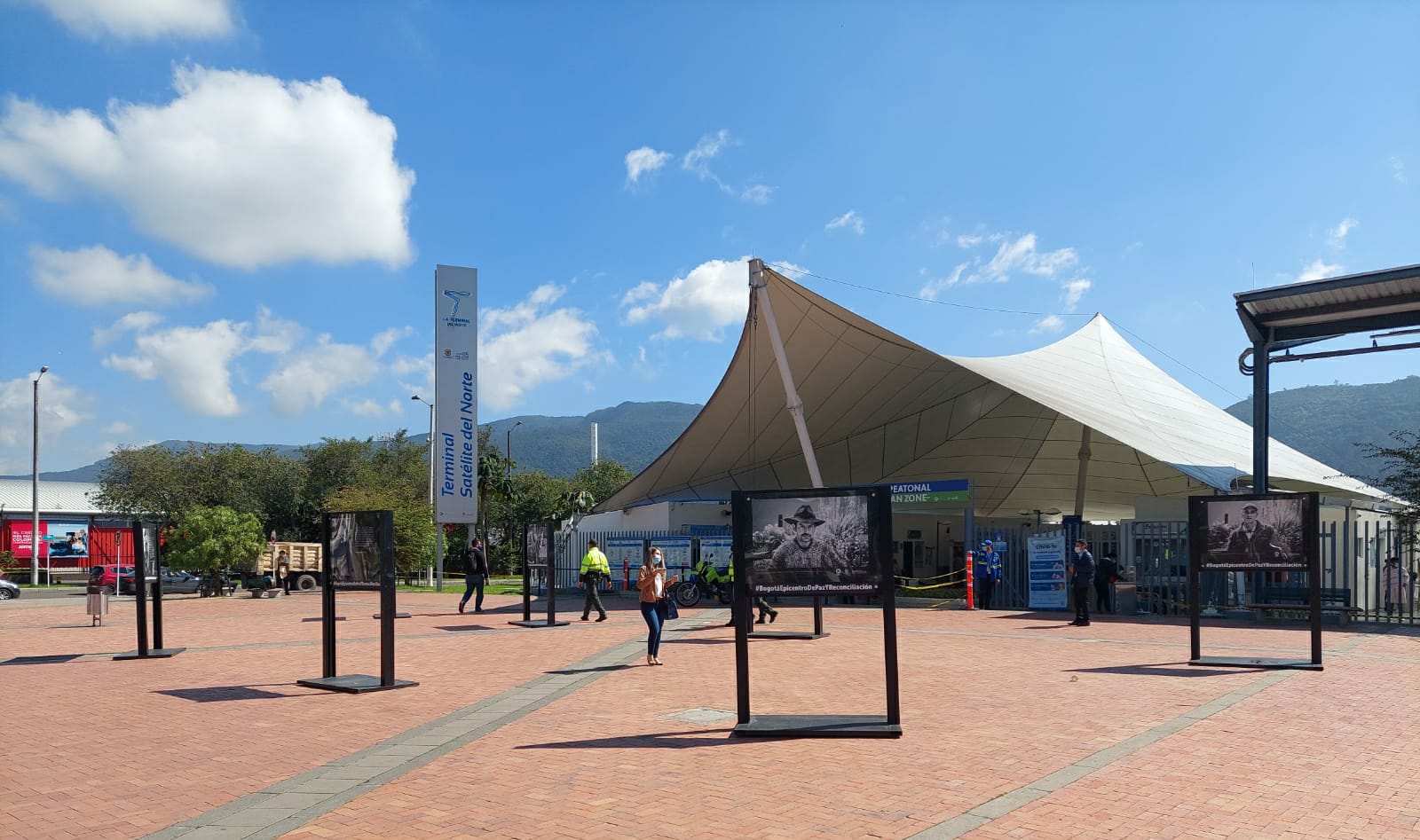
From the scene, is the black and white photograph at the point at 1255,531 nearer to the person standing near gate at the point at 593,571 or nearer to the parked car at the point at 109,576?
the person standing near gate at the point at 593,571

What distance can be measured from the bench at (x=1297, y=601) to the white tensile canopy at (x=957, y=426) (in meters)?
6.95

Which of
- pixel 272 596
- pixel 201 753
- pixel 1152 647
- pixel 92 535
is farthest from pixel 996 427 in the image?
pixel 92 535

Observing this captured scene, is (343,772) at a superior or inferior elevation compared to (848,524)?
inferior

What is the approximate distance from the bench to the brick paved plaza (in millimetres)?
3369

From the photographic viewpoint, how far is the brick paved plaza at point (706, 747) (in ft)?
18.4

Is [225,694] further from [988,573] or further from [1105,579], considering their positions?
[988,573]

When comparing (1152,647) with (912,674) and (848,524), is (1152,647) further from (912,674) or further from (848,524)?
(848,524)

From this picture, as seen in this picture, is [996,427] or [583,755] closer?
[583,755]

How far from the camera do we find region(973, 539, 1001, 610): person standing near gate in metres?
22.1

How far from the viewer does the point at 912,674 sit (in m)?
11.2

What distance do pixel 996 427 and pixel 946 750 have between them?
1055 inches

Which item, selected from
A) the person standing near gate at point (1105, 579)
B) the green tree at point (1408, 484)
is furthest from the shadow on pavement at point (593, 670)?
the green tree at point (1408, 484)

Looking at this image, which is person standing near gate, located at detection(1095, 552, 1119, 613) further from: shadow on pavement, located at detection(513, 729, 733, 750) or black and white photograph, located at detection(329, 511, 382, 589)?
black and white photograph, located at detection(329, 511, 382, 589)

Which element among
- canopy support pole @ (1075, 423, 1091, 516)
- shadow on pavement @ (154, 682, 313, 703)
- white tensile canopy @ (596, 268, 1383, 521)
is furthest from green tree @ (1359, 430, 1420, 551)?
shadow on pavement @ (154, 682, 313, 703)
